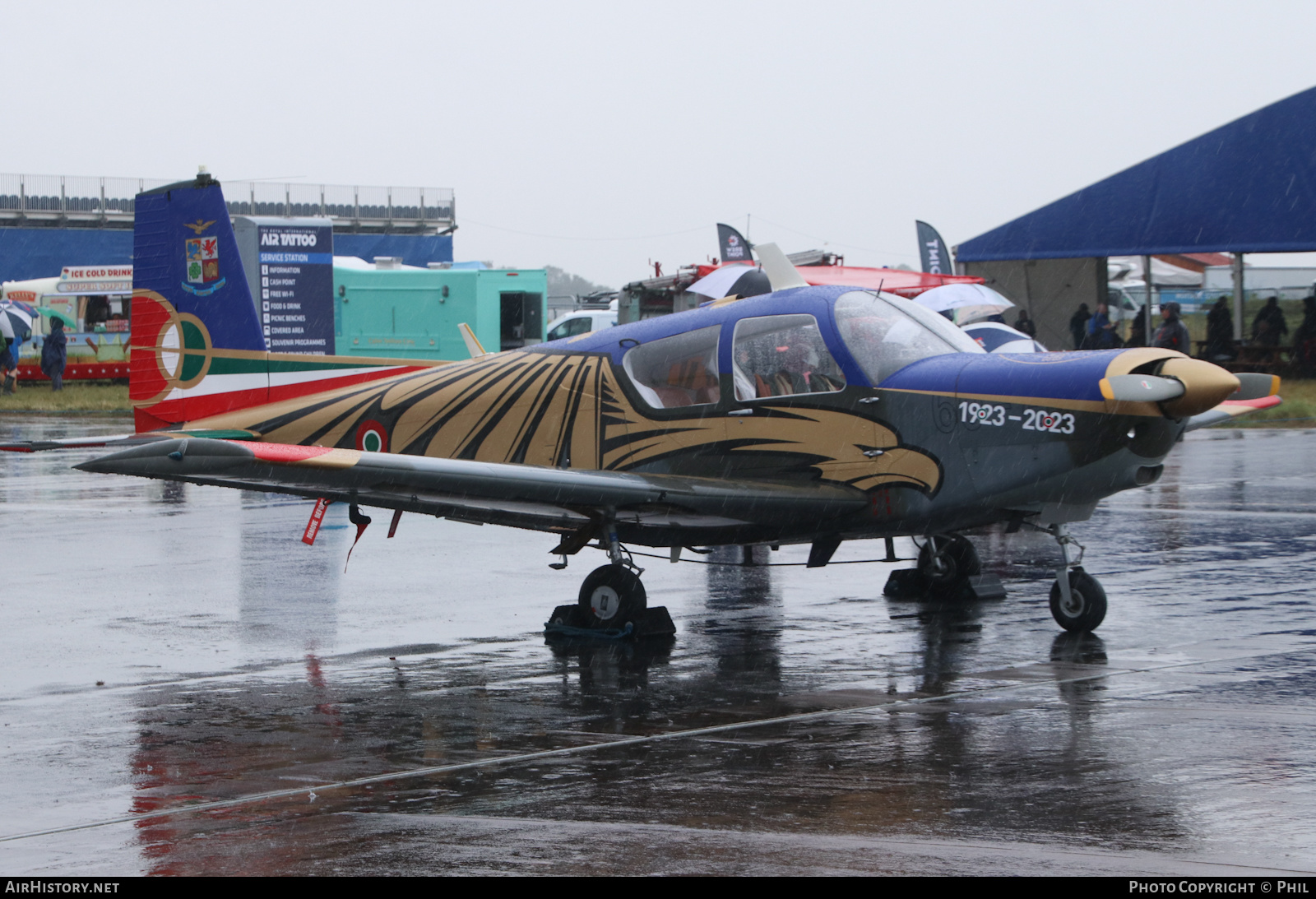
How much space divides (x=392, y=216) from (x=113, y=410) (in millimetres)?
41696

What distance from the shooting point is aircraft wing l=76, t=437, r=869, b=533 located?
793 cm

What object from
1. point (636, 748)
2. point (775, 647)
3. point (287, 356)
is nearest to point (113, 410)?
point (287, 356)

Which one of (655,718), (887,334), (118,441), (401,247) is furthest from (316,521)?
(401,247)

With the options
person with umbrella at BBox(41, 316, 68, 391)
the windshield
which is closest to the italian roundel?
the windshield

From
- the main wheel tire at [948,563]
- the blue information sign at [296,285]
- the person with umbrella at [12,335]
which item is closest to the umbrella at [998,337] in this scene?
the main wheel tire at [948,563]

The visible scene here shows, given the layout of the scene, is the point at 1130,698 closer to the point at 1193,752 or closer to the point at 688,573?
the point at 1193,752

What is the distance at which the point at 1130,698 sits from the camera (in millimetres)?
7492

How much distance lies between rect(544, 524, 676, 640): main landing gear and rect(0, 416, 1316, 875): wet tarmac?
0.25 m

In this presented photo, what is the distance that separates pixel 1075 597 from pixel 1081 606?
0.06 meters

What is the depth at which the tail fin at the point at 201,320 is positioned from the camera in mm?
10945

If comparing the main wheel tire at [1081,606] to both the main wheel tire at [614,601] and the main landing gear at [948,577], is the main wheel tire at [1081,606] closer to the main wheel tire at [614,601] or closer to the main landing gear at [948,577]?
the main landing gear at [948,577]

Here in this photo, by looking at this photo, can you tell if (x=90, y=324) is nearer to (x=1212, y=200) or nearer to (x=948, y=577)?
(x=1212, y=200)

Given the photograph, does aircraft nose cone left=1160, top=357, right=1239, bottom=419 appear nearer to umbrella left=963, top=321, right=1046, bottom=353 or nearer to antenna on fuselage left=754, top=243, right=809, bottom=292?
antenna on fuselage left=754, top=243, right=809, bottom=292

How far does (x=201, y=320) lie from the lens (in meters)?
11.0
